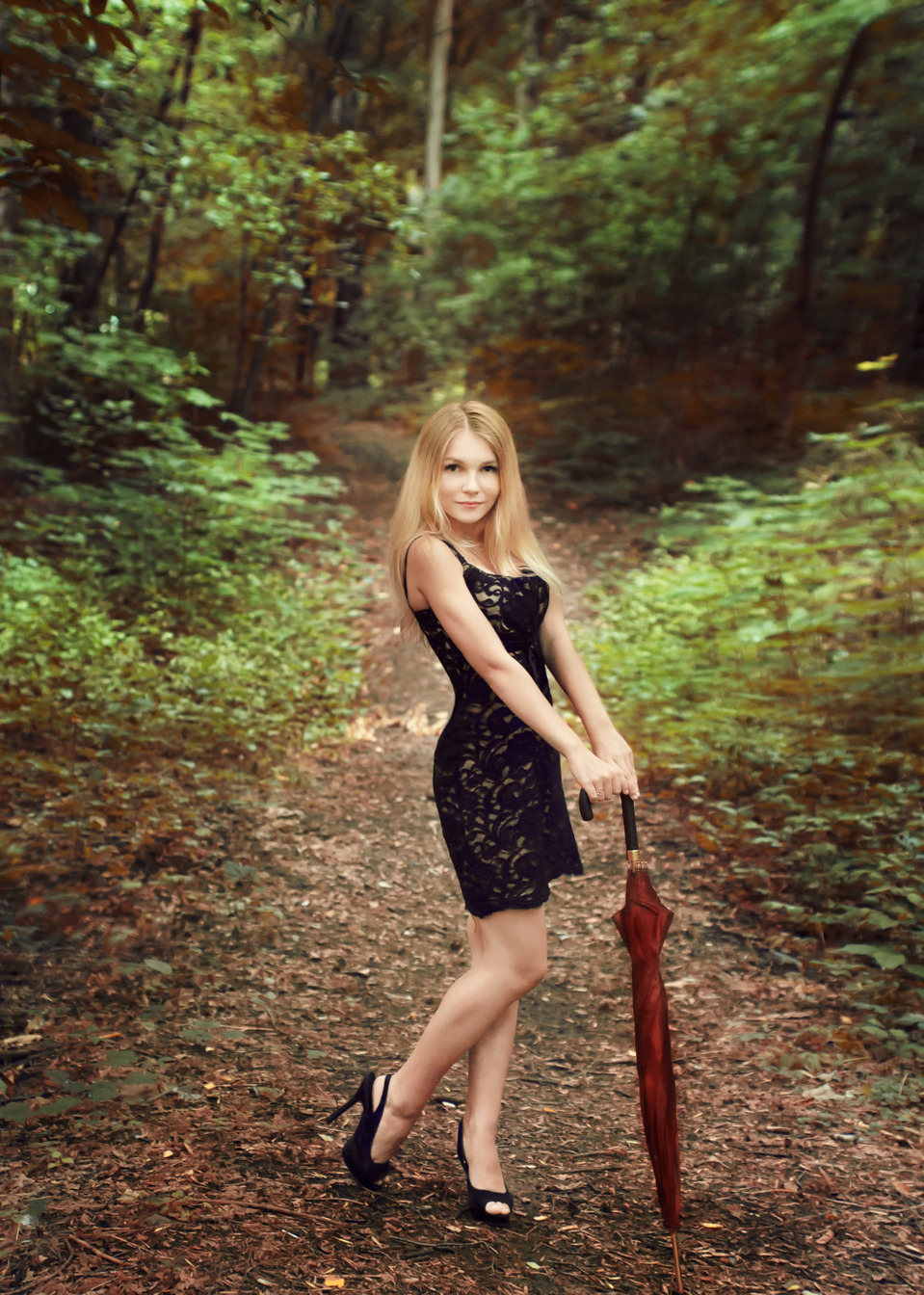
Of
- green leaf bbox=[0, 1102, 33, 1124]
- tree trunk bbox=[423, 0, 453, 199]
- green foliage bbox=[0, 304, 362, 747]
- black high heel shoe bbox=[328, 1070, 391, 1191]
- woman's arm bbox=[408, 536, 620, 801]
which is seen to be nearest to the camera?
woman's arm bbox=[408, 536, 620, 801]

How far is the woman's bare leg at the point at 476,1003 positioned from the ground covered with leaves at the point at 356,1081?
253 mm

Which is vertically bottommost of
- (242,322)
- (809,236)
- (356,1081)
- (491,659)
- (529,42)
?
(356,1081)

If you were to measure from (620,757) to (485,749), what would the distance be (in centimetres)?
35

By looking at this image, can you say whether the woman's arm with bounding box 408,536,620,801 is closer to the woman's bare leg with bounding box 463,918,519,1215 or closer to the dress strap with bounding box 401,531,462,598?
the dress strap with bounding box 401,531,462,598

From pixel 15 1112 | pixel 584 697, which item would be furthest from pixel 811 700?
pixel 15 1112

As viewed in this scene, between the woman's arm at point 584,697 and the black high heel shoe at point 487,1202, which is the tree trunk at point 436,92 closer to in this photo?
the woman's arm at point 584,697

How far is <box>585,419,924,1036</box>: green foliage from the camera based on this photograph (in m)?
3.91

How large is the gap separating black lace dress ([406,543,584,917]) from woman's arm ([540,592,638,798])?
0.09m

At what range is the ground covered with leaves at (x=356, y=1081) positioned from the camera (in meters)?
2.05

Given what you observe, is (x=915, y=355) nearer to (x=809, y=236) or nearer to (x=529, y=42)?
(x=809, y=236)

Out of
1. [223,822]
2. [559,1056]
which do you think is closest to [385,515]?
[223,822]

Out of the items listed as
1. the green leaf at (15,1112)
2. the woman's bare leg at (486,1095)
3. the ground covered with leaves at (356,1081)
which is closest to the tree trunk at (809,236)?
the ground covered with leaves at (356,1081)

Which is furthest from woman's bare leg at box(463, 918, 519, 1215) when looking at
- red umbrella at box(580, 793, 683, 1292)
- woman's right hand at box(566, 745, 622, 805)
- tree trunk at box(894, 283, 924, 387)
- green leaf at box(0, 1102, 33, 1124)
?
tree trunk at box(894, 283, 924, 387)

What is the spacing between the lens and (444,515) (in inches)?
91.8
